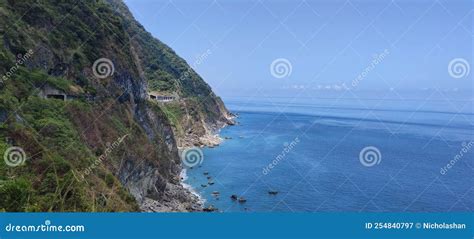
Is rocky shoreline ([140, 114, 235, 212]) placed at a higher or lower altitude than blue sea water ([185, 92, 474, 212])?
lower

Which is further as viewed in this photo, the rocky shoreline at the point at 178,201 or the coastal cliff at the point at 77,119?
the rocky shoreline at the point at 178,201

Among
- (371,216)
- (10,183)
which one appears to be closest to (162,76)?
(10,183)

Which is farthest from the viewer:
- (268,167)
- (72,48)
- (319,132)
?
(319,132)

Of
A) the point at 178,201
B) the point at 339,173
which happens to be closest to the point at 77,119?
the point at 178,201

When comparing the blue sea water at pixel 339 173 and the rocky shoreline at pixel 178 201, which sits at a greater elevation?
the blue sea water at pixel 339 173

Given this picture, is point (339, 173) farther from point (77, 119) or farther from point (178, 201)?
point (77, 119)

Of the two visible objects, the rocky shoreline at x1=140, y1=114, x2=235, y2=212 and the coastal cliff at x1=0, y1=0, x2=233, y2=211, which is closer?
the coastal cliff at x1=0, y1=0, x2=233, y2=211

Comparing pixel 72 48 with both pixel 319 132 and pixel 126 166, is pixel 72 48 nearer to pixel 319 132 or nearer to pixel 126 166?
pixel 126 166

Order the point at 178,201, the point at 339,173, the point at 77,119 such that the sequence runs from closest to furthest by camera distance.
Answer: the point at 77,119
the point at 178,201
the point at 339,173
